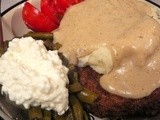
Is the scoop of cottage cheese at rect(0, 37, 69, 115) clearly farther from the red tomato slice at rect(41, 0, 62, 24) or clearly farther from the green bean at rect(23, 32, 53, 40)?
the red tomato slice at rect(41, 0, 62, 24)

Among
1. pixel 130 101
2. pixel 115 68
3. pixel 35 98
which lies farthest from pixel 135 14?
pixel 35 98

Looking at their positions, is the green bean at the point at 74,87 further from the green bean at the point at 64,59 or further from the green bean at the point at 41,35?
the green bean at the point at 41,35

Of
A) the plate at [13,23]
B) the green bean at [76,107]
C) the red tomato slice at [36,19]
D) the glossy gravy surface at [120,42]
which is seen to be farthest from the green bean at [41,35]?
the green bean at [76,107]

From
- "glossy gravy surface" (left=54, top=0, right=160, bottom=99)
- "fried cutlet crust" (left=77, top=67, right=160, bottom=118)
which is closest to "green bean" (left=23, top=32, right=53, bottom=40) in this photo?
"glossy gravy surface" (left=54, top=0, right=160, bottom=99)

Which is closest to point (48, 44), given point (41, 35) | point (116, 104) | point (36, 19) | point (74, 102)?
point (41, 35)

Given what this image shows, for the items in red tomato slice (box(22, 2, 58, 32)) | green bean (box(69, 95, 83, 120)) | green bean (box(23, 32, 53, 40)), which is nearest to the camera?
green bean (box(69, 95, 83, 120))

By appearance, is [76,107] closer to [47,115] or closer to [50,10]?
[47,115]
